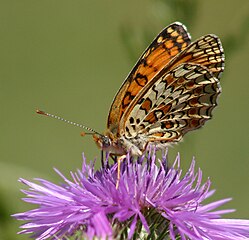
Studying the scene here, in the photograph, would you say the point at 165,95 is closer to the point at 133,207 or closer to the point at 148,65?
the point at 148,65

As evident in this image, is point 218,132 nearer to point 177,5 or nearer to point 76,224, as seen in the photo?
point 177,5

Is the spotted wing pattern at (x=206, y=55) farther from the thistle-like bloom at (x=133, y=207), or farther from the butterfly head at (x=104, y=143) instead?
the thistle-like bloom at (x=133, y=207)

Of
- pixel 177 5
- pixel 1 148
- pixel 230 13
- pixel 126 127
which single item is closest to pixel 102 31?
pixel 230 13

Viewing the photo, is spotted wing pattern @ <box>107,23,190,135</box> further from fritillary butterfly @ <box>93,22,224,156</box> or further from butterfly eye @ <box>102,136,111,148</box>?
butterfly eye @ <box>102,136,111,148</box>

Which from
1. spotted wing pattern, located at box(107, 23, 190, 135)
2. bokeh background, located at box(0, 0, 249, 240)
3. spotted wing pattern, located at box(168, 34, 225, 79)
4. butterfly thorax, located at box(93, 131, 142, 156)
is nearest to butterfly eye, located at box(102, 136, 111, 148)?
butterfly thorax, located at box(93, 131, 142, 156)

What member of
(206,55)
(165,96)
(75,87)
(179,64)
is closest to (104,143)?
(165,96)

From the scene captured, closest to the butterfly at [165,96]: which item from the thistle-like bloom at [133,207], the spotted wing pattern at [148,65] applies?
the spotted wing pattern at [148,65]
